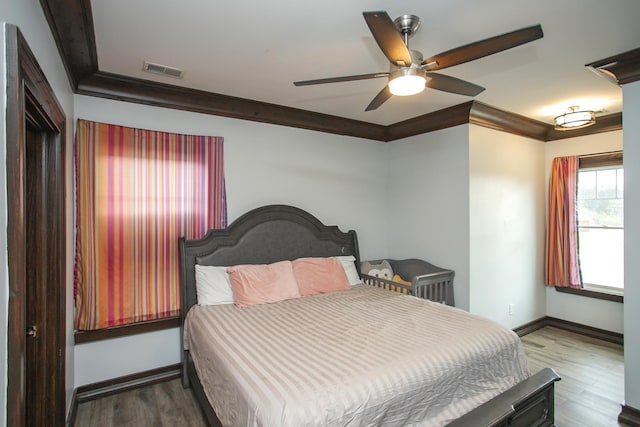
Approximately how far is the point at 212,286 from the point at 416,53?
2.35 m

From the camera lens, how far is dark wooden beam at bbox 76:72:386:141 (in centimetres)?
271

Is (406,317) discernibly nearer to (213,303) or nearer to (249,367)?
(249,367)

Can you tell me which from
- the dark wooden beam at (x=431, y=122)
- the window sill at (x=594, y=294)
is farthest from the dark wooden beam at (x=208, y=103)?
the window sill at (x=594, y=294)

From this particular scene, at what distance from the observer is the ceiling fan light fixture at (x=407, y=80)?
71.6 inches

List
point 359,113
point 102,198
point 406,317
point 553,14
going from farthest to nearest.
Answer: point 359,113 → point 102,198 → point 406,317 → point 553,14

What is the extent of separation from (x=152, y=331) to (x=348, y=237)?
2.23 meters

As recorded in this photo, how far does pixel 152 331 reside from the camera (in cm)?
296

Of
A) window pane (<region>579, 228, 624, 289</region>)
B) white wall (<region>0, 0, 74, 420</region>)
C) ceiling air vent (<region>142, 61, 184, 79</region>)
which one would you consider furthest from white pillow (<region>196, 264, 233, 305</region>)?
window pane (<region>579, 228, 624, 289</region>)

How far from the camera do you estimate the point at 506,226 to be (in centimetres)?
394

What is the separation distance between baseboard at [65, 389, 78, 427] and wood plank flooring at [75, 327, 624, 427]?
0.04m

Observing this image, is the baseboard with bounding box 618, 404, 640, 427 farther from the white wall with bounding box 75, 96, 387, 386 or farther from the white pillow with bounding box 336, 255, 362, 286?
the white wall with bounding box 75, 96, 387, 386

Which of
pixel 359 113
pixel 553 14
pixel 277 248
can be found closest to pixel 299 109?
pixel 359 113

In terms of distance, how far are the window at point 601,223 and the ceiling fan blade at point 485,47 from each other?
3.37 m

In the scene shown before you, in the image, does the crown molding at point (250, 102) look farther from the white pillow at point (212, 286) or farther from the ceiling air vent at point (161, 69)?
the white pillow at point (212, 286)
